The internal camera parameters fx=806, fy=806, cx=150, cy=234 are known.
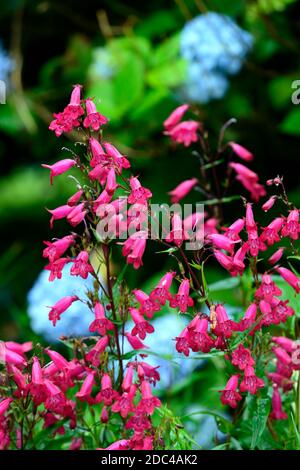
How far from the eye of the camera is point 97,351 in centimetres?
116

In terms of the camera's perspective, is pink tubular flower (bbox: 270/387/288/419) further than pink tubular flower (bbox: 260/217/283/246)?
Yes

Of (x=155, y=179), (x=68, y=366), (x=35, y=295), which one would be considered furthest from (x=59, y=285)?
(x=68, y=366)

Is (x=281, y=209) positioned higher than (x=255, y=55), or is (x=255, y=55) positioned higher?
(x=255, y=55)

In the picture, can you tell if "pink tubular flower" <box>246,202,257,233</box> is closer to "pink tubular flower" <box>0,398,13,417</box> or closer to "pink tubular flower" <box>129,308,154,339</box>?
"pink tubular flower" <box>129,308,154,339</box>

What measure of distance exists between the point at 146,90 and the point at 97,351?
Result: 1.74 meters

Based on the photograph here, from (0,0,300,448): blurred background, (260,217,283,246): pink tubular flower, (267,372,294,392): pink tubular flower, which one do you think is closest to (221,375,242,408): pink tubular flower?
(267,372,294,392): pink tubular flower

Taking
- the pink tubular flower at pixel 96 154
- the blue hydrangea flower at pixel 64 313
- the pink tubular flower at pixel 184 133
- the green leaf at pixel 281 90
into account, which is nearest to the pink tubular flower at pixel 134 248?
the pink tubular flower at pixel 96 154

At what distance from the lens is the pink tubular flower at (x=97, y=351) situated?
1153 mm

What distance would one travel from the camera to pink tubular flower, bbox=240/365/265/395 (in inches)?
43.4

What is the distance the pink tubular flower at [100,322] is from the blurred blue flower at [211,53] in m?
1.52

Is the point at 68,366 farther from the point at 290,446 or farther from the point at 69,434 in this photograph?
the point at 290,446

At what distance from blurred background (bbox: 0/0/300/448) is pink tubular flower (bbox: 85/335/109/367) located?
1088mm
